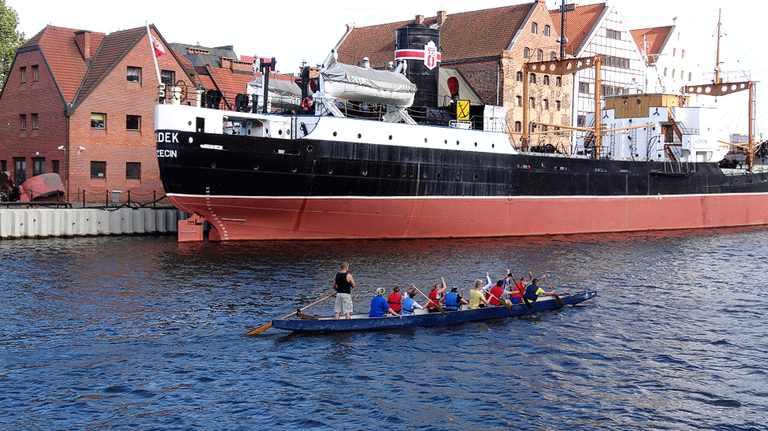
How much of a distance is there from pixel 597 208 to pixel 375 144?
18667mm

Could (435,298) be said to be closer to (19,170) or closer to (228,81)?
(19,170)

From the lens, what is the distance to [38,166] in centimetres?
5034

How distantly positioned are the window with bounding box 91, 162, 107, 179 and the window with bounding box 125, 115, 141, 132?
10.1 feet

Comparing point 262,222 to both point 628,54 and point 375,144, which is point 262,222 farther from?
point 628,54

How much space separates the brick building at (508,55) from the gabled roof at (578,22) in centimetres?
527

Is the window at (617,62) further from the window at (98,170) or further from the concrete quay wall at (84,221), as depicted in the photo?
the window at (98,170)

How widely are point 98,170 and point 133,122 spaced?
4.21 m

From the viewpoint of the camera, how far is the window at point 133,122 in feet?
165

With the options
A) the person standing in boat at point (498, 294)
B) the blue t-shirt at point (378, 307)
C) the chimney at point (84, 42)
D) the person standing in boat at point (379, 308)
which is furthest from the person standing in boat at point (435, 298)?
the chimney at point (84, 42)

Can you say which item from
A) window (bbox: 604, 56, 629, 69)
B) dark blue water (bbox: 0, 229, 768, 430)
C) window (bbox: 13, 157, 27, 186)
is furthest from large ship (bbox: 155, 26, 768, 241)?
window (bbox: 604, 56, 629, 69)

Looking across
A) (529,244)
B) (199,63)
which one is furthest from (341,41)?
(529,244)

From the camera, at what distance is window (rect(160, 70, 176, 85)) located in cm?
5278

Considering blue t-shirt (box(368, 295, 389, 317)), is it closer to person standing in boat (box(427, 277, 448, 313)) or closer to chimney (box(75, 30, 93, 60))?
person standing in boat (box(427, 277, 448, 313))

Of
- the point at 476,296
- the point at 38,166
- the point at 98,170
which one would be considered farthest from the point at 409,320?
the point at 38,166
